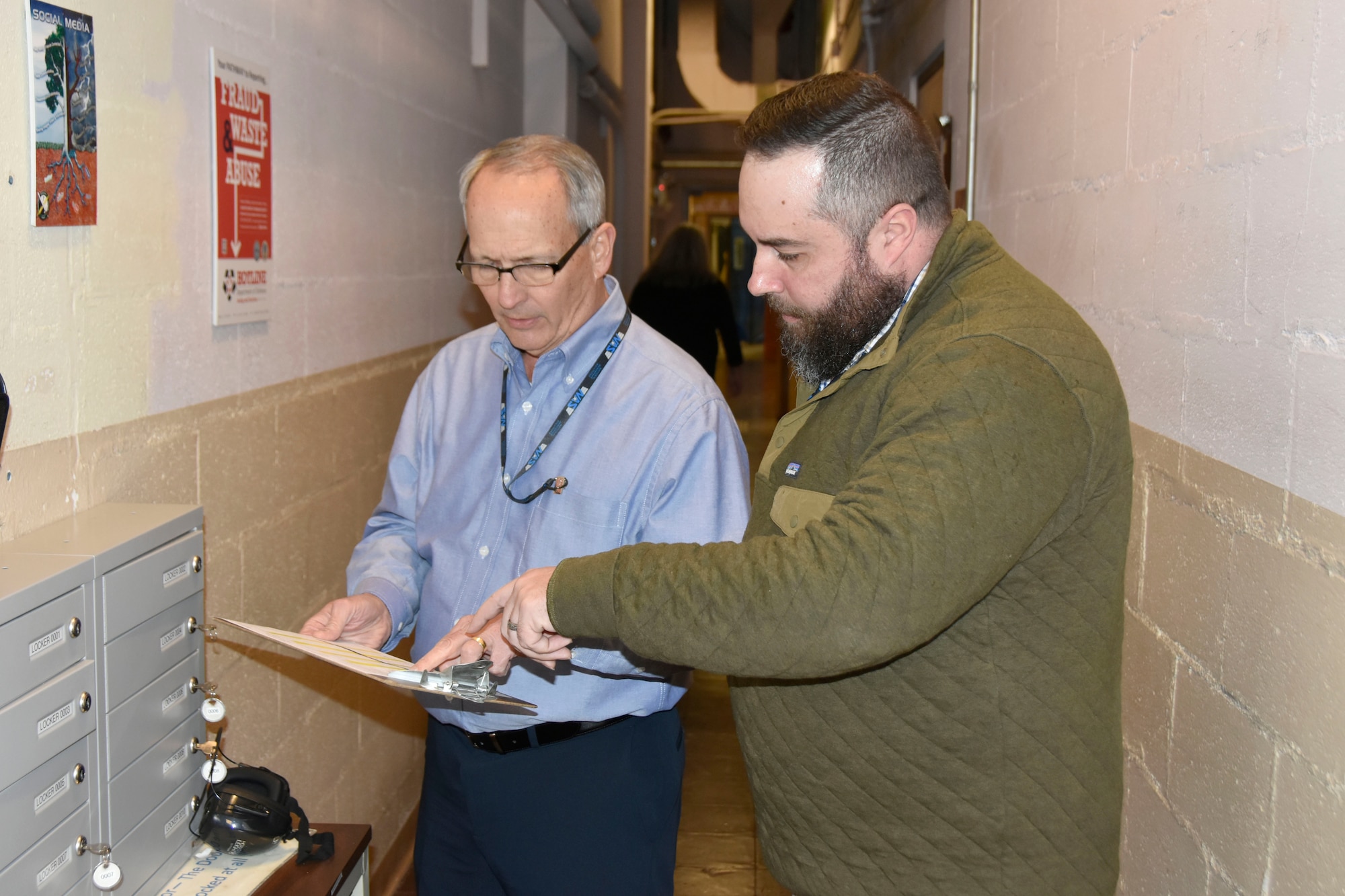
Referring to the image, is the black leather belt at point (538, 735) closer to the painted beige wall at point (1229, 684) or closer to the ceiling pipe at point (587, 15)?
the painted beige wall at point (1229, 684)

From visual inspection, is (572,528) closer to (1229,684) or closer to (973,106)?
(1229,684)

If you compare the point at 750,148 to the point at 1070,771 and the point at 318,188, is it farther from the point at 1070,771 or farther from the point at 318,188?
the point at 318,188

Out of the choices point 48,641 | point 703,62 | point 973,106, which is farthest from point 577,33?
point 703,62

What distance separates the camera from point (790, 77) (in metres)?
15.4

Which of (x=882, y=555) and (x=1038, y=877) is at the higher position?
(x=882, y=555)

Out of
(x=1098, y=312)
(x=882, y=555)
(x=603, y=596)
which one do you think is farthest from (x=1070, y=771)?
(x=1098, y=312)

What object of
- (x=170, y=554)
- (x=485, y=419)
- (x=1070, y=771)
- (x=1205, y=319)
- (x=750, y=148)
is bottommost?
(x=1070, y=771)

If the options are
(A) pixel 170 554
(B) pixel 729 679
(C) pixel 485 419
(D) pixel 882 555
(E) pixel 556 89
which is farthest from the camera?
(E) pixel 556 89

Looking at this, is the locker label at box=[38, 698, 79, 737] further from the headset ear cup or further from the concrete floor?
the concrete floor

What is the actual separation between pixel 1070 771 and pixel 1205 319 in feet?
2.61

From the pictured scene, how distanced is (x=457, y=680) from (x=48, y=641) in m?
0.41

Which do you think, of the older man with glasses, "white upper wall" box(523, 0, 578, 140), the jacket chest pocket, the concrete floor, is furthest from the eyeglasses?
"white upper wall" box(523, 0, 578, 140)

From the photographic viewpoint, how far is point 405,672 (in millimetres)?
1215

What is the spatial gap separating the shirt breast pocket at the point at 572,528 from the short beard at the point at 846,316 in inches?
18.9
